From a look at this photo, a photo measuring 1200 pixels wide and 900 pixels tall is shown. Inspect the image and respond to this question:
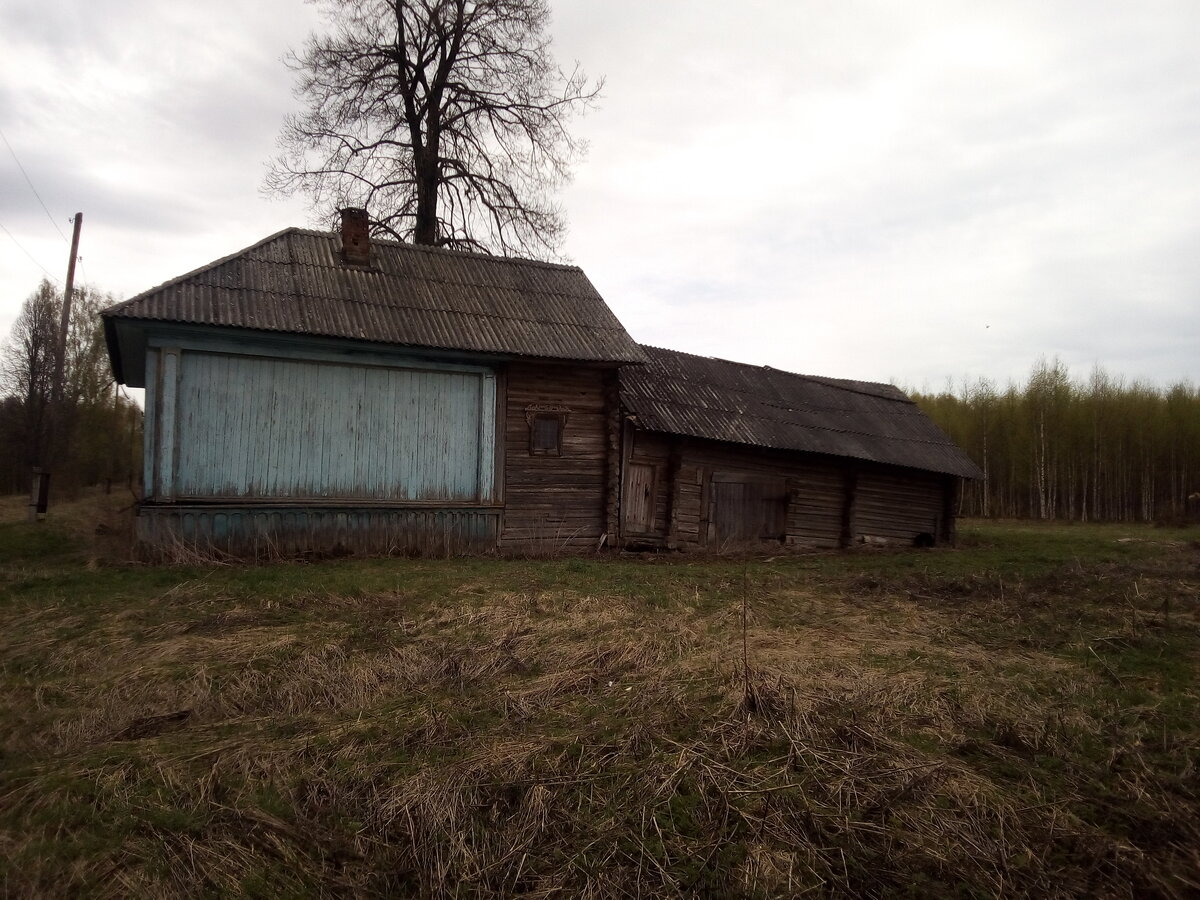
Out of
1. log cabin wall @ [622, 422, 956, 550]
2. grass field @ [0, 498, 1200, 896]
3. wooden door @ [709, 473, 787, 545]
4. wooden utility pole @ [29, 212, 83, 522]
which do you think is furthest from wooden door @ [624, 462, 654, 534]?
wooden utility pole @ [29, 212, 83, 522]

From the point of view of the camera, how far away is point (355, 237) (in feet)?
45.4

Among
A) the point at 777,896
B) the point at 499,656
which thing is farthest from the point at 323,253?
the point at 777,896

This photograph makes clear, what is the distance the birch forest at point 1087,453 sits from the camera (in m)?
32.5

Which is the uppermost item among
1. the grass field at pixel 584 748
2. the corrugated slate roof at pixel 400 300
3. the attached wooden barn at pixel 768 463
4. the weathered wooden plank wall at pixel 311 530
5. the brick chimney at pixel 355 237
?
the brick chimney at pixel 355 237

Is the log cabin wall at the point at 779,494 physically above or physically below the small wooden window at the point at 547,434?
below

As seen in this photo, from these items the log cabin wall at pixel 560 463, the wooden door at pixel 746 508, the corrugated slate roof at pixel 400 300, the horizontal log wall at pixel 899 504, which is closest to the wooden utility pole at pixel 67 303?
the corrugated slate roof at pixel 400 300

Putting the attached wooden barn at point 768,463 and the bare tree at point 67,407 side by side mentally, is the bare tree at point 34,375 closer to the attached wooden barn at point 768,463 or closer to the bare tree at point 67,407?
the bare tree at point 67,407

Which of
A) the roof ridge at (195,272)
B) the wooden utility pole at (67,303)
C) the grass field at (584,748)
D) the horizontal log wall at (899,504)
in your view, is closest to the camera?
the grass field at (584,748)

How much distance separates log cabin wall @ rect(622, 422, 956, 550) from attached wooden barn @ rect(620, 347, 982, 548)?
24 mm

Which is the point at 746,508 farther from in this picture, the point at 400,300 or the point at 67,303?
the point at 67,303

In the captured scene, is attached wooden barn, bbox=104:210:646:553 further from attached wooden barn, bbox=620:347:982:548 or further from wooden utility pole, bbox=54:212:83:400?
wooden utility pole, bbox=54:212:83:400

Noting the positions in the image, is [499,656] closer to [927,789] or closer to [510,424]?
[927,789]

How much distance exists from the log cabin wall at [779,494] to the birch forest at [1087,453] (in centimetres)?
1448

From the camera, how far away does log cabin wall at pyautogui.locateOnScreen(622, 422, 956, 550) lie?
49.6 ft
